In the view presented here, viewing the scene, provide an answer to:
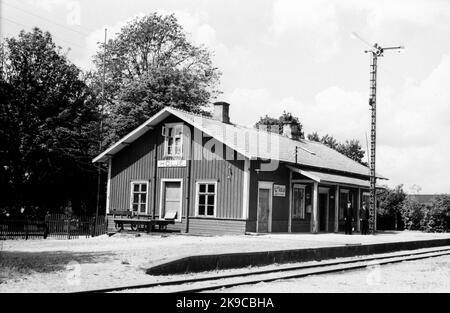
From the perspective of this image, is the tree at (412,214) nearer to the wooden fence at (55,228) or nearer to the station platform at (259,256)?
the station platform at (259,256)

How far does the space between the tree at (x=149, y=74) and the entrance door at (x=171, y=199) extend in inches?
549

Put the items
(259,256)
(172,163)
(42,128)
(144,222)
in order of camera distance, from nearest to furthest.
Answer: (259,256) → (144,222) → (172,163) → (42,128)

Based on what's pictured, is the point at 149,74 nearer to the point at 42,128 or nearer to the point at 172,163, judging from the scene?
the point at 42,128

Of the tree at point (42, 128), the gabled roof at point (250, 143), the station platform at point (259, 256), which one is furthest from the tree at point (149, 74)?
the station platform at point (259, 256)

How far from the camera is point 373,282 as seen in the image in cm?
1143

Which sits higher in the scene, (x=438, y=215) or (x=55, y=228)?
(x=438, y=215)

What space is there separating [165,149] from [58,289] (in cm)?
1824

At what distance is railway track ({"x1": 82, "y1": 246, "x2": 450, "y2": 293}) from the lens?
31.1ft

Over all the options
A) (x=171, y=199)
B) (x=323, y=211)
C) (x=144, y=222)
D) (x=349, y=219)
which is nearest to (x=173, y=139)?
(x=171, y=199)

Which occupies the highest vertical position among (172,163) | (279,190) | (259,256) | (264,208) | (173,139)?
(173,139)

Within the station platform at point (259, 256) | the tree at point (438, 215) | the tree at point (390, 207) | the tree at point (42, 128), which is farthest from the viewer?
the tree at point (390, 207)

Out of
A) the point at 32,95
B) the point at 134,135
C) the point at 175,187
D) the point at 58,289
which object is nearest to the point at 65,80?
the point at 32,95

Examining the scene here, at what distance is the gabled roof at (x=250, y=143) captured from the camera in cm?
2444

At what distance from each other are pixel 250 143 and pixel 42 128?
14.8 metres
